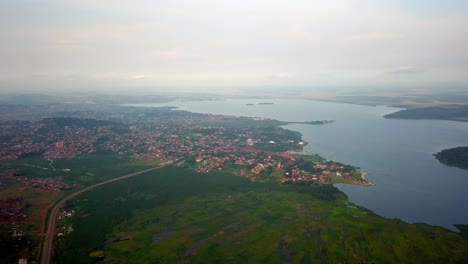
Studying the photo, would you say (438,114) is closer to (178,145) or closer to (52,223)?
(178,145)

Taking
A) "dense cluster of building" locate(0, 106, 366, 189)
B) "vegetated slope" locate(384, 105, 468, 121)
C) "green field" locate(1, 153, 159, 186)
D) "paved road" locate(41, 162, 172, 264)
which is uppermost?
"vegetated slope" locate(384, 105, 468, 121)

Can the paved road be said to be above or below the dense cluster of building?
below

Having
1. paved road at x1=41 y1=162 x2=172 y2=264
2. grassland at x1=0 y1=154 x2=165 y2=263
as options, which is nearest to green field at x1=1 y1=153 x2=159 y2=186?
grassland at x1=0 y1=154 x2=165 y2=263

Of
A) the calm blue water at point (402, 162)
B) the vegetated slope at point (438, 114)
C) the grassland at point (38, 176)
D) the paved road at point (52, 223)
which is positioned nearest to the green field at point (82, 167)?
the grassland at point (38, 176)

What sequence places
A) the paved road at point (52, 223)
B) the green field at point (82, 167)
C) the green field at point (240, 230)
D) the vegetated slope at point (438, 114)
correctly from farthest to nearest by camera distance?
1. the vegetated slope at point (438, 114)
2. the green field at point (82, 167)
3. the green field at point (240, 230)
4. the paved road at point (52, 223)

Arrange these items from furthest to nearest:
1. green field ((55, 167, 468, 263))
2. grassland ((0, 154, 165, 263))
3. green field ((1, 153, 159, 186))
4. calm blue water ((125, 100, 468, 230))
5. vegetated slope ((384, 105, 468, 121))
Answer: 1. vegetated slope ((384, 105, 468, 121))
2. green field ((1, 153, 159, 186))
3. calm blue water ((125, 100, 468, 230))
4. grassland ((0, 154, 165, 263))
5. green field ((55, 167, 468, 263))

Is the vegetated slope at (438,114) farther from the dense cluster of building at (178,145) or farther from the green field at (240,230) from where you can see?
the green field at (240,230)

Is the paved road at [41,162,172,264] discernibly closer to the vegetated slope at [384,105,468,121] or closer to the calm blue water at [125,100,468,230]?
the calm blue water at [125,100,468,230]
